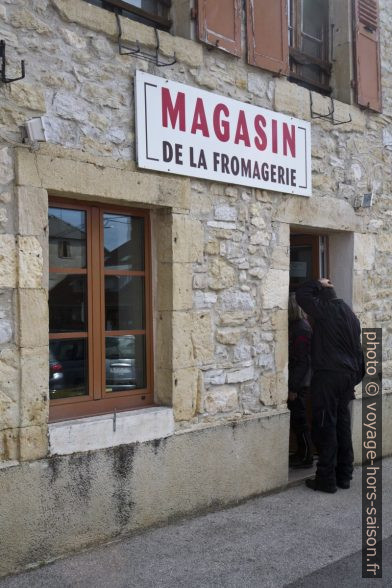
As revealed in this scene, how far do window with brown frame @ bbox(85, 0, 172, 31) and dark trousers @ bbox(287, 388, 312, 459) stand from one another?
11.0ft

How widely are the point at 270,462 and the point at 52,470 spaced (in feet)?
6.80

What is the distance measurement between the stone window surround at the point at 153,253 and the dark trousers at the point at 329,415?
1.21m

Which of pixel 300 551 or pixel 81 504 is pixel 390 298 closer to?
pixel 300 551

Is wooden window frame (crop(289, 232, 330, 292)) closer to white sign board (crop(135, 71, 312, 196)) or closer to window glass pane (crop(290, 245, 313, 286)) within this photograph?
window glass pane (crop(290, 245, 313, 286))

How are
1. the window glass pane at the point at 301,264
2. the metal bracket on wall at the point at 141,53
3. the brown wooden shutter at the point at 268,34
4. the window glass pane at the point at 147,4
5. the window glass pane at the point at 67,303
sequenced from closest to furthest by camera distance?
the window glass pane at the point at 67,303 → the metal bracket on wall at the point at 141,53 → the window glass pane at the point at 147,4 → the brown wooden shutter at the point at 268,34 → the window glass pane at the point at 301,264

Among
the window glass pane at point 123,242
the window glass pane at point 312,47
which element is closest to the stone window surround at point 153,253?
the window glass pane at point 123,242

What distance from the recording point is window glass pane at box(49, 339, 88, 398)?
429 cm

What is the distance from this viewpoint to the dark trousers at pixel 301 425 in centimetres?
605

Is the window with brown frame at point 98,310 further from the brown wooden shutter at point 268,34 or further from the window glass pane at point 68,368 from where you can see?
the brown wooden shutter at point 268,34

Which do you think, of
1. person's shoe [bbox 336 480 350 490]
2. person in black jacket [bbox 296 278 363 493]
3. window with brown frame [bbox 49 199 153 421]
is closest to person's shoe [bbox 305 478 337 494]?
person in black jacket [bbox 296 278 363 493]

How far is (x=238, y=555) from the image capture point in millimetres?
4125

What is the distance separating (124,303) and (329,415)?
77.3 inches

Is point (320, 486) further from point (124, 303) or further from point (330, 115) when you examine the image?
point (330, 115)

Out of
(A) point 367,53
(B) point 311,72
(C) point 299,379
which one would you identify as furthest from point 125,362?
(A) point 367,53
